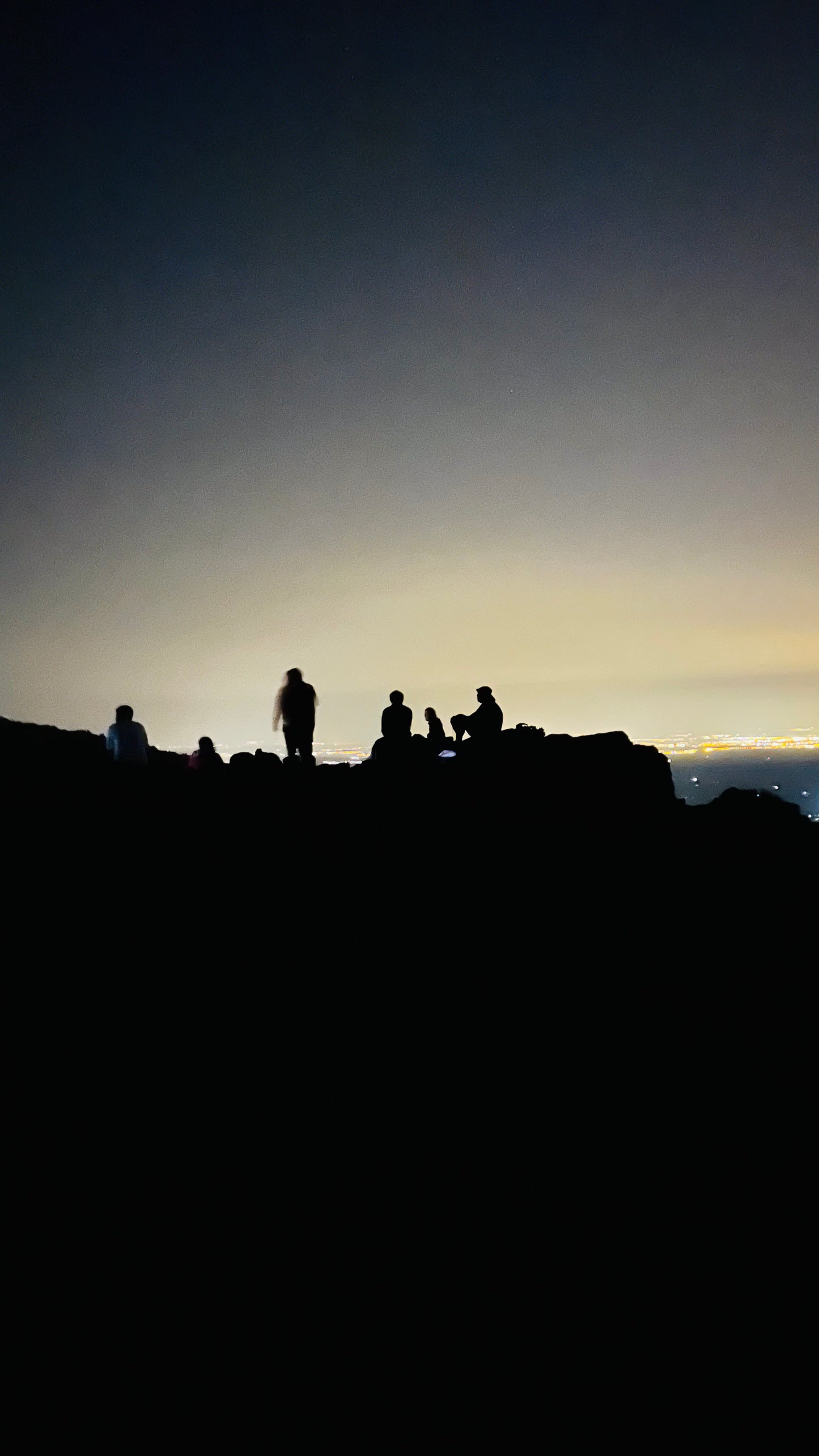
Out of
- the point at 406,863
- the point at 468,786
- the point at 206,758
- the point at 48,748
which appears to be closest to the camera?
the point at 406,863

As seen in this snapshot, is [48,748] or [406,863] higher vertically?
[48,748]

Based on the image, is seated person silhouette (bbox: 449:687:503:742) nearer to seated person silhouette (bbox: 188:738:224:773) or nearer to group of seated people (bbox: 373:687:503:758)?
group of seated people (bbox: 373:687:503:758)

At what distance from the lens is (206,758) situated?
55.3 feet

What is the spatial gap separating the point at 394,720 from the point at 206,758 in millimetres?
4758

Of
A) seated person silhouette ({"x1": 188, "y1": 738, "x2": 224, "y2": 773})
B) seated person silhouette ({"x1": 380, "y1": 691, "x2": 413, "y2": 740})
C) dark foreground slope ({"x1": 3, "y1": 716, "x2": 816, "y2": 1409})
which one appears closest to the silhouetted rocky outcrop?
seated person silhouette ({"x1": 188, "y1": 738, "x2": 224, "y2": 773})

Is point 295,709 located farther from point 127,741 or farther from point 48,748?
point 48,748

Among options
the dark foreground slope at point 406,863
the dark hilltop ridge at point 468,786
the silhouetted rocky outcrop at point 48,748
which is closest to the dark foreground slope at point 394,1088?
the dark foreground slope at point 406,863

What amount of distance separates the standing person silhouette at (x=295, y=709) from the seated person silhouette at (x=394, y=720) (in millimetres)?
1482

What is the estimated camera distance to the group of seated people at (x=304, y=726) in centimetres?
1514

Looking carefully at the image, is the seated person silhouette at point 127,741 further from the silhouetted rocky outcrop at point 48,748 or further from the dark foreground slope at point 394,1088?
the dark foreground slope at point 394,1088

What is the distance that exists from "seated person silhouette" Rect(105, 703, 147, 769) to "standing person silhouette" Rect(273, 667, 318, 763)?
286cm

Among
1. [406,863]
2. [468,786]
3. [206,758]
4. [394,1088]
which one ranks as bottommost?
[394,1088]

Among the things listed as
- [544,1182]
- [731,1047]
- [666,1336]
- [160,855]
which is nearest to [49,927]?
[160,855]

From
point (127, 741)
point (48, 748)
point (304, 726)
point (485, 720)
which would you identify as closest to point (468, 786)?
point (485, 720)
